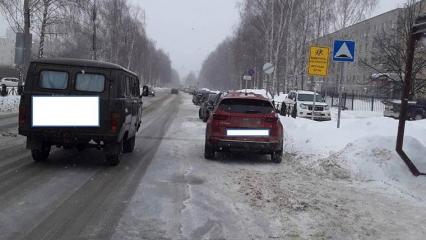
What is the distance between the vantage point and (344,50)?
612 inches

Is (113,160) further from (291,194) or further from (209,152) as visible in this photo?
(291,194)

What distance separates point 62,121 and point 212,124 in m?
3.45

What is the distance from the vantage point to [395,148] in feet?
35.6

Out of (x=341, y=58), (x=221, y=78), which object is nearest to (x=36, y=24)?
(x=341, y=58)

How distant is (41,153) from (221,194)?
4.22m

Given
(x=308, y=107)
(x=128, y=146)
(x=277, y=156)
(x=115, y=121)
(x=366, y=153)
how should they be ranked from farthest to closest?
1. (x=308, y=107)
2. (x=128, y=146)
3. (x=277, y=156)
4. (x=366, y=153)
5. (x=115, y=121)

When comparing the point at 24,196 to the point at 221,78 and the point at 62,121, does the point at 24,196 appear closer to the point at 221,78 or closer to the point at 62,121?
the point at 62,121

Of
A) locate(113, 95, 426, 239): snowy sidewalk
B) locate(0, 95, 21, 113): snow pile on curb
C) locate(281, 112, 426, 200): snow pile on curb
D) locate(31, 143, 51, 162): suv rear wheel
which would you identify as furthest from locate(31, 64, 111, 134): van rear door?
locate(0, 95, 21, 113): snow pile on curb

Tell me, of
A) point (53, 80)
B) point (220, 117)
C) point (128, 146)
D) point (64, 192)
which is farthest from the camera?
point (128, 146)

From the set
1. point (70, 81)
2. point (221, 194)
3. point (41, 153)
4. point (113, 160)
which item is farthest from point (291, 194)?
point (41, 153)

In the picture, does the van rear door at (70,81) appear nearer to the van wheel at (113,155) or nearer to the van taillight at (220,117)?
the van wheel at (113,155)

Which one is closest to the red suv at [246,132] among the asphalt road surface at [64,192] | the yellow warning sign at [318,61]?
the asphalt road surface at [64,192]

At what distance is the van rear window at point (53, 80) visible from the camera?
10.3 meters

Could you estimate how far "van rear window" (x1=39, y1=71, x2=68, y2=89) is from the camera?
10312 mm
